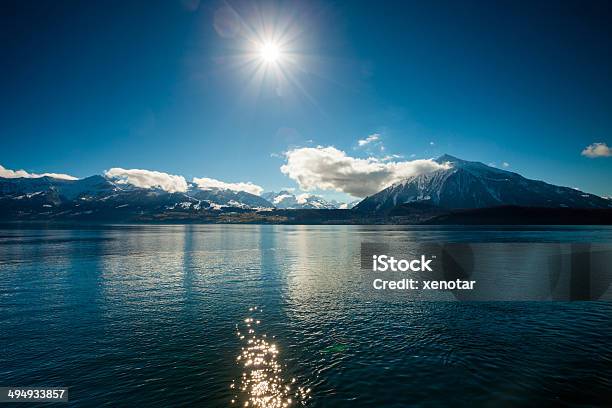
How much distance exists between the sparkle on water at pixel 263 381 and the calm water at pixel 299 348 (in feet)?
0.41

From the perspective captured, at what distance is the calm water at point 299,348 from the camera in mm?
24141

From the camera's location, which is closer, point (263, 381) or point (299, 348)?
point (263, 381)

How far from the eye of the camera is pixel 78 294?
53531 millimetres

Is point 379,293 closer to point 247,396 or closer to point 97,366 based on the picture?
point 247,396

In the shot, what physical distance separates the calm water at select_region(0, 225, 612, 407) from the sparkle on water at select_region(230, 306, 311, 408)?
0.13 meters

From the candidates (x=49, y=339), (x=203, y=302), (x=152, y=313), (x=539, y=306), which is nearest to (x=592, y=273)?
(x=539, y=306)

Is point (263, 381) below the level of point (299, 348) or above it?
below

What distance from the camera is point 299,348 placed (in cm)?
3178

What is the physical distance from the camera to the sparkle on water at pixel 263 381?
75.8ft

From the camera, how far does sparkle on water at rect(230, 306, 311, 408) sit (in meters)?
23.1

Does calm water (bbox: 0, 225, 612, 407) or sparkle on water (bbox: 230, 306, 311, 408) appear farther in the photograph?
calm water (bbox: 0, 225, 612, 407)

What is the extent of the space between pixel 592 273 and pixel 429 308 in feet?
166

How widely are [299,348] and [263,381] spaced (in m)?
6.54

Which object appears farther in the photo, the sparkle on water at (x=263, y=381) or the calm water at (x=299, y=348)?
the calm water at (x=299, y=348)
